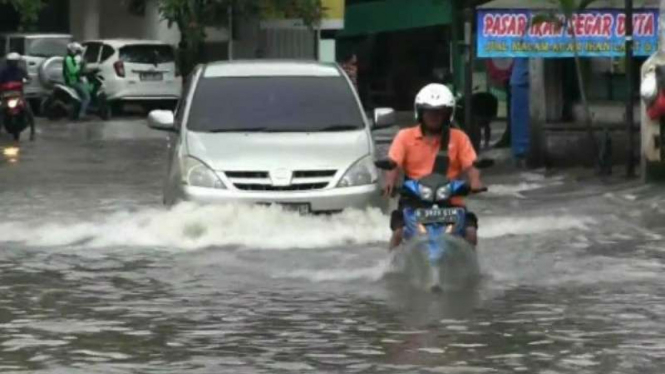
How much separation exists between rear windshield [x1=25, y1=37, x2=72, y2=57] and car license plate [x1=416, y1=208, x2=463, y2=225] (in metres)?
27.4

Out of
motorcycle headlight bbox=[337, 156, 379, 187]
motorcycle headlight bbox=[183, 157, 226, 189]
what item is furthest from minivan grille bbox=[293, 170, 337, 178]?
motorcycle headlight bbox=[183, 157, 226, 189]

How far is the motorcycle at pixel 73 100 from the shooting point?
35.8 meters

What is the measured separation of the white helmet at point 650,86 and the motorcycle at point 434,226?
296 inches

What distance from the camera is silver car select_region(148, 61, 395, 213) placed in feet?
48.8

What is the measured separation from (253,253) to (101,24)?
3262cm

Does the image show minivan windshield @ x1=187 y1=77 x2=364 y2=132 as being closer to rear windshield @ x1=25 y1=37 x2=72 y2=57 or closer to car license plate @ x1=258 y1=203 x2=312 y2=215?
car license plate @ x1=258 y1=203 x2=312 y2=215

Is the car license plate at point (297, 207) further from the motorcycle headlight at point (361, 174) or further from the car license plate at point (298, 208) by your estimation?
the motorcycle headlight at point (361, 174)

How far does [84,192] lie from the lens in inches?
803

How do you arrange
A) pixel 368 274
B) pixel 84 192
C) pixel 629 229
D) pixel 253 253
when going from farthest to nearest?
pixel 84 192, pixel 629 229, pixel 253 253, pixel 368 274

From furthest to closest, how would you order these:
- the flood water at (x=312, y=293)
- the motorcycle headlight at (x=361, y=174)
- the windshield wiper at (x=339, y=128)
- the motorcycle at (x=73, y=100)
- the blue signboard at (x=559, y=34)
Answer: the motorcycle at (x=73, y=100) → the blue signboard at (x=559, y=34) → the windshield wiper at (x=339, y=128) → the motorcycle headlight at (x=361, y=174) → the flood water at (x=312, y=293)

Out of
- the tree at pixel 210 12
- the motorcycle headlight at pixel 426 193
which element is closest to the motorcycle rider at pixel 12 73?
the tree at pixel 210 12

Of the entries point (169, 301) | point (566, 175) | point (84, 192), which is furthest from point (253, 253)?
point (566, 175)

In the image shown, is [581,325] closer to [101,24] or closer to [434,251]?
[434,251]

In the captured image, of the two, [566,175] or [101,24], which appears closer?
[566,175]
